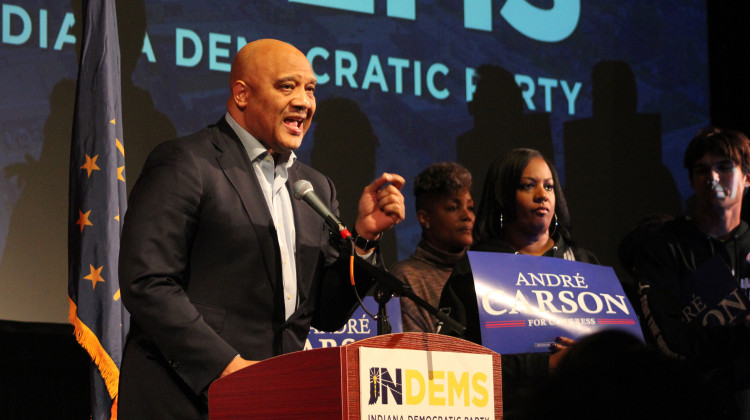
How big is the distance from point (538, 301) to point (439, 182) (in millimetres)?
1513

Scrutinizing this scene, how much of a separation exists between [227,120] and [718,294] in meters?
2.10

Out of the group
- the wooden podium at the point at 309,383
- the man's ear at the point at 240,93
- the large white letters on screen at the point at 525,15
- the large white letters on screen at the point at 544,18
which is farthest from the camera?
the large white letters on screen at the point at 544,18

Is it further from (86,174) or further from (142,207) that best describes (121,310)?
(142,207)

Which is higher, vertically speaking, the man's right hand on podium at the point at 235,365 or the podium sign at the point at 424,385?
the man's right hand on podium at the point at 235,365

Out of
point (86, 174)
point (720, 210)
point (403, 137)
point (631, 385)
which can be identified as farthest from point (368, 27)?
point (631, 385)

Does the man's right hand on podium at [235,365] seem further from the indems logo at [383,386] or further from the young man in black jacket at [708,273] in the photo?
the young man in black jacket at [708,273]

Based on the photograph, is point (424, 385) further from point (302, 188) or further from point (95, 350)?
point (95, 350)

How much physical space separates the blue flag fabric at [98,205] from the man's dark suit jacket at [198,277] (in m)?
1.48

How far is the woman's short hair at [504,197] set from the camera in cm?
337

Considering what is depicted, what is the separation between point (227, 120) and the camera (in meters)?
2.62

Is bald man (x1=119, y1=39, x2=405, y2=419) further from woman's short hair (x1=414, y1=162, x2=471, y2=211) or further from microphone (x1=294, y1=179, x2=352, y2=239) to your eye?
woman's short hair (x1=414, y1=162, x2=471, y2=211)

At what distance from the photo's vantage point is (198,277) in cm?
232

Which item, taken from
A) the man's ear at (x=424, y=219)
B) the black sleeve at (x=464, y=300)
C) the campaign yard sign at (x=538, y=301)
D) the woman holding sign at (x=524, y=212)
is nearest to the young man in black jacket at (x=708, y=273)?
the woman holding sign at (x=524, y=212)

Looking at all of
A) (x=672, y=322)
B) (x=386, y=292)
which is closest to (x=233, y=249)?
(x=386, y=292)
